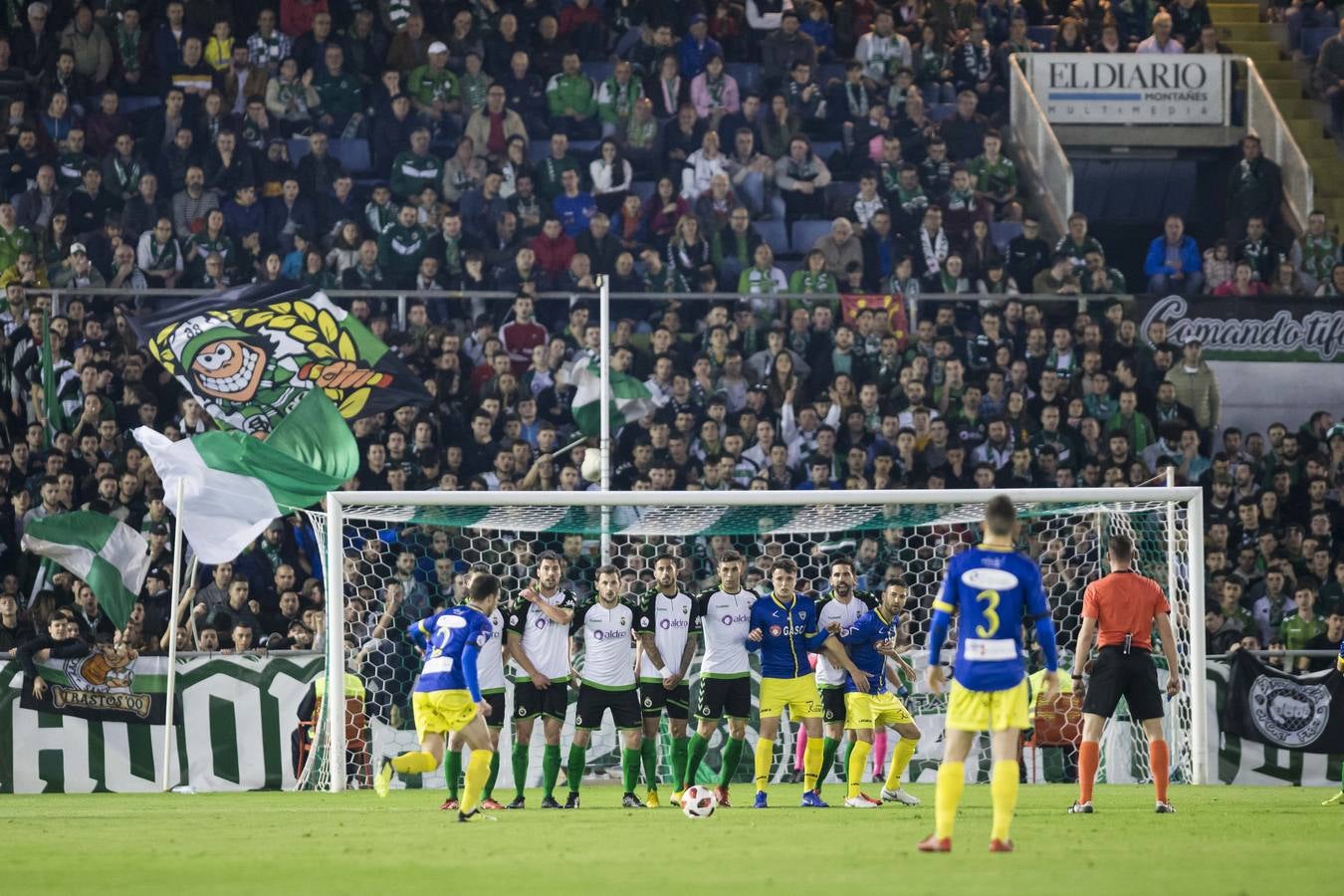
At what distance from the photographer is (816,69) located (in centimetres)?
2481

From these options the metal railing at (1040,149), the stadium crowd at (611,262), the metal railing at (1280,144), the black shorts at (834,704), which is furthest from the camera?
the metal railing at (1280,144)

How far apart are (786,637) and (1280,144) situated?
14.0 meters

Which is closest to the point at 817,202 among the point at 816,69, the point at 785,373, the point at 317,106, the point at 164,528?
the point at 816,69

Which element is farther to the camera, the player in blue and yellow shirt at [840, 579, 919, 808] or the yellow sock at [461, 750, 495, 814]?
the player in blue and yellow shirt at [840, 579, 919, 808]

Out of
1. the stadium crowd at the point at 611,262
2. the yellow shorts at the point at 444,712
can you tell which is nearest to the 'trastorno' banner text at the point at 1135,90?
the stadium crowd at the point at 611,262

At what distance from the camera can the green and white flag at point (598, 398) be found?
19.5 metres

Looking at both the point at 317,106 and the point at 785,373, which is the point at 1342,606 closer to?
the point at 785,373

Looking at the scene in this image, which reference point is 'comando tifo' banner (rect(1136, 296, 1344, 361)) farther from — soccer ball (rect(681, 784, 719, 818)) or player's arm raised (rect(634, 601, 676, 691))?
soccer ball (rect(681, 784, 719, 818))

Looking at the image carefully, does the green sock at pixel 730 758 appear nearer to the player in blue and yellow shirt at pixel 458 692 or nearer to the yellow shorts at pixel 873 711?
the yellow shorts at pixel 873 711

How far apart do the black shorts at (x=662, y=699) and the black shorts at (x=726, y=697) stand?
0.21 metres

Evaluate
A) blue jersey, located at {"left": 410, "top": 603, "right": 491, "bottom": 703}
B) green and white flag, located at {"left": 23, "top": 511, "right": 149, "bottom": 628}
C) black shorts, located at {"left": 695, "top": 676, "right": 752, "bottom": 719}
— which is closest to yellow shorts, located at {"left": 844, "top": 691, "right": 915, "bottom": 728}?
black shorts, located at {"left": 695, "top": 676, "right": 752, "bottom": 719}

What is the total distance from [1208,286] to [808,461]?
6.41 m

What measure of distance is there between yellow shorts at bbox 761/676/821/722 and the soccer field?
71 cm

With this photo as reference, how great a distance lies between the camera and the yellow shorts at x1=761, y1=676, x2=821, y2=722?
1418 centimetres
